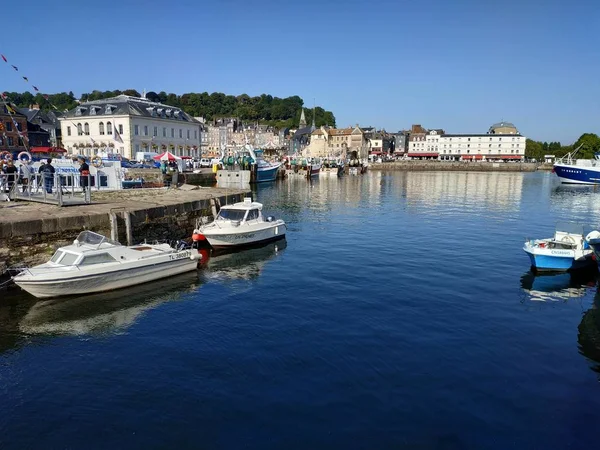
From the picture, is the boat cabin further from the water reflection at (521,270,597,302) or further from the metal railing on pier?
the water reflection at (521,270,597,302)

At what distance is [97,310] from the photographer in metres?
15.3

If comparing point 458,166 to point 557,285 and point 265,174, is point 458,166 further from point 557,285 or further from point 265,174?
point 557,285

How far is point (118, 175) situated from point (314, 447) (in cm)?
2883

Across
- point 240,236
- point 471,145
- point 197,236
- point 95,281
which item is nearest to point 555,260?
point 240,236

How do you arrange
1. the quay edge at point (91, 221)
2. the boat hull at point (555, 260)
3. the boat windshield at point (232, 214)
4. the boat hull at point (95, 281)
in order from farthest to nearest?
the boat windshield at point (232, 214), the boat hull at point (555, 260), the quay edge at point (91, 221), the boat hull at point (95, 281)

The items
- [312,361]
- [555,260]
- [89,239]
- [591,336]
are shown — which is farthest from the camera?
[555,260]

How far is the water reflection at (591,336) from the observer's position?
41.5 ft

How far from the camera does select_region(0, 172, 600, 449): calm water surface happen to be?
8977 mm

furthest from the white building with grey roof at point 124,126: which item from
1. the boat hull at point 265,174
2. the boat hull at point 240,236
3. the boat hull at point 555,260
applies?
the boat hull at point 555,260

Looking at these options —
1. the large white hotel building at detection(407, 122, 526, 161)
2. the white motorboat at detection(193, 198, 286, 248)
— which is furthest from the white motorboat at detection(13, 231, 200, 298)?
the large white hotel building at detection(407, 122, 526, 161)

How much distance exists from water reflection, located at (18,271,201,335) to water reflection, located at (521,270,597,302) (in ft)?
47.4

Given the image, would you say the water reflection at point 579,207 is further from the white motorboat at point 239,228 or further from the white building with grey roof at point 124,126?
the white building with grey roof at point 124,126

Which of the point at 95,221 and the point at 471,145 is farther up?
the point at 471,145

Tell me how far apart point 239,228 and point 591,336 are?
1699cm
